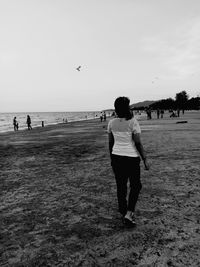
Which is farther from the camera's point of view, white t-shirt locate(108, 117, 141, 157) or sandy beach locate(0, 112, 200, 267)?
white t-shirt locate(108, 117, 141, 157)

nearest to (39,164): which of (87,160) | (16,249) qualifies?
(87,160)

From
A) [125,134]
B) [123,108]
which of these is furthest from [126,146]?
[123,108]

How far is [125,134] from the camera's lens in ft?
13.8

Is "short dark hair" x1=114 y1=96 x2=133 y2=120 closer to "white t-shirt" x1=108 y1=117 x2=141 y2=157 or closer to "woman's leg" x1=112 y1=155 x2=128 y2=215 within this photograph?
"white t-shirt" x1=108 y1=117 x2=141 y2=157

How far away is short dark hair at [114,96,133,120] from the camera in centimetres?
420

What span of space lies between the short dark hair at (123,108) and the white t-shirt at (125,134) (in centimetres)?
7

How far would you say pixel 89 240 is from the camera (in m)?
4.00

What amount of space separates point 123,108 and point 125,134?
0.41m

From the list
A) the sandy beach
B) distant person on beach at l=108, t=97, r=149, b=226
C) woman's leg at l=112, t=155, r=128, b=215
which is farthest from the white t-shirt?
the sandy beach

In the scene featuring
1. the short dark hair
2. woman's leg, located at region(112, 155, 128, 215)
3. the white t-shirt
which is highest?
the short dark hair

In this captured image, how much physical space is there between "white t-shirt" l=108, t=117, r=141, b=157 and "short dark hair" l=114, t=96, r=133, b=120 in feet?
0.22

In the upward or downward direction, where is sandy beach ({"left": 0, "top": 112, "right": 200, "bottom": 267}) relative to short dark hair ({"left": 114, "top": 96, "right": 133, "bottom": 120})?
downward

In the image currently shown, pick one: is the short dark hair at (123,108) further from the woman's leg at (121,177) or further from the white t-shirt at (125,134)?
the woman's leg at (121,177)

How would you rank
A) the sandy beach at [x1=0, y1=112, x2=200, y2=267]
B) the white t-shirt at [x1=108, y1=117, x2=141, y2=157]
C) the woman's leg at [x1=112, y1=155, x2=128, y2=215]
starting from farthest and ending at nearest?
1. the woman's leg at [x1=112, y1=155, x2=128, y2=215]
2. the white t-shirt at [x1=108, y1=117, x2=141, y2=157]
3. the sandy beach at [x1=0, y1=112, x2=200, y2=267]
